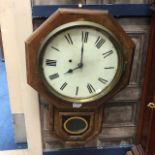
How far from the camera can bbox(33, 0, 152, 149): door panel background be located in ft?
4.60

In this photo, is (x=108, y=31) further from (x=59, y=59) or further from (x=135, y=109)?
(x=135, y=109)

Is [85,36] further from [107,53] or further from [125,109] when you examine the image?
[125,109]

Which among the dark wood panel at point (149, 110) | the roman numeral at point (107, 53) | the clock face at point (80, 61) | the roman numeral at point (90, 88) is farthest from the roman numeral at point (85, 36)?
the dark wood panel at point (149, 110)

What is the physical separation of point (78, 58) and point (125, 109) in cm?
49

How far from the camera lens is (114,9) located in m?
1.34

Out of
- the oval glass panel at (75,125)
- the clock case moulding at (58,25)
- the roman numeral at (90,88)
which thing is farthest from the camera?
the oval glass panel at (75,125)

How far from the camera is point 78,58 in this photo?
1.28 m

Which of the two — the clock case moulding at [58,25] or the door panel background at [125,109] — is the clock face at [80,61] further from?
the door panel background at [125,109]

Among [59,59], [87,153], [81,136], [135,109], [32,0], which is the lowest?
[87,153]

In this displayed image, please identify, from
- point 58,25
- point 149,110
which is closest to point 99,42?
point 58,25

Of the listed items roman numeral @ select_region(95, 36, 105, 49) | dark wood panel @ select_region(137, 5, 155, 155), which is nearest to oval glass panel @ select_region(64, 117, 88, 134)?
dark wood panel @ select_region(137, 5, 155, 155)

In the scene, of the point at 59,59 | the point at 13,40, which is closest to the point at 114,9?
the point at 59,59

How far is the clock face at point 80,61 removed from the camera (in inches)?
48.4

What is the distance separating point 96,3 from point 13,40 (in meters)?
0.54
